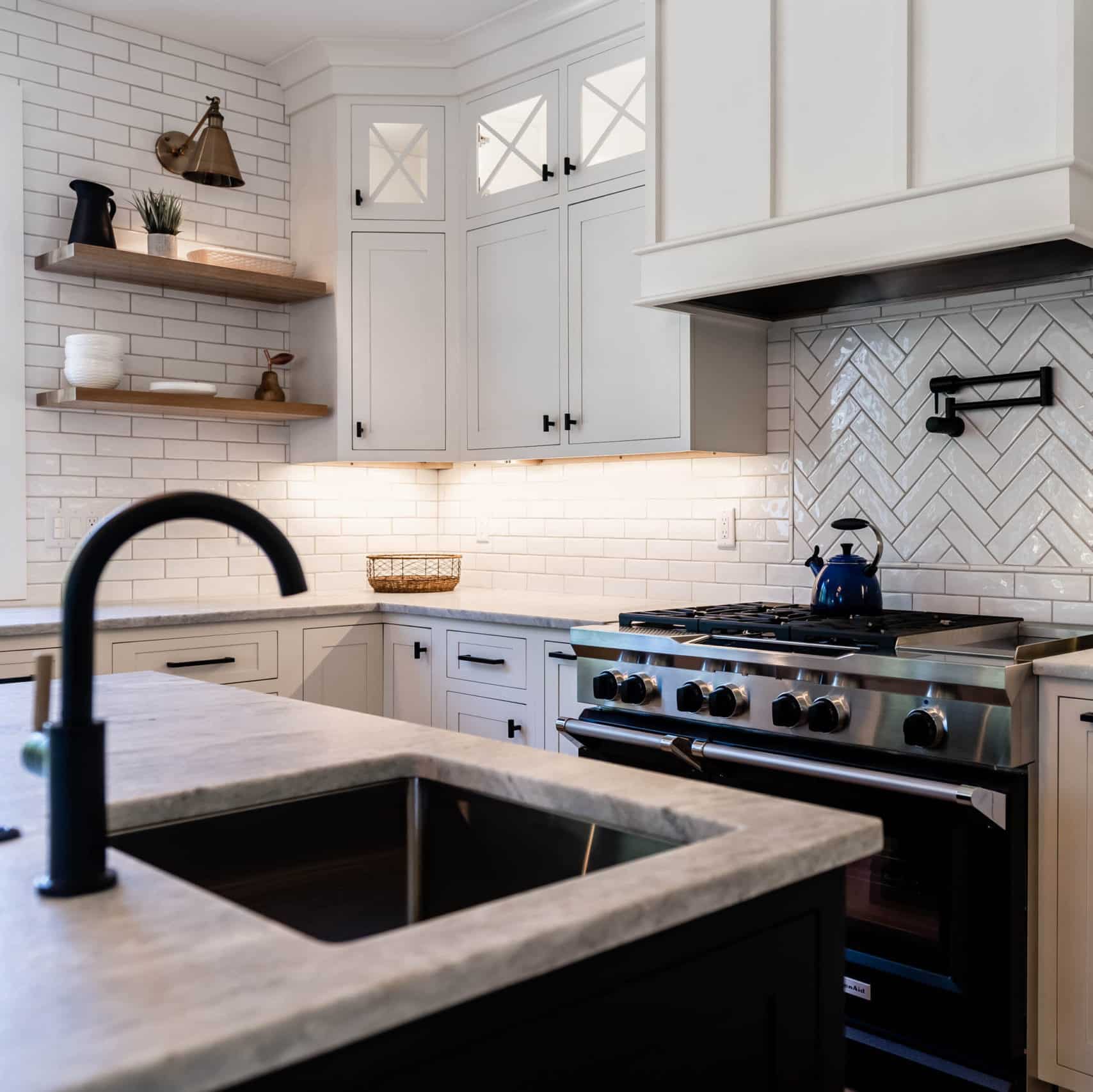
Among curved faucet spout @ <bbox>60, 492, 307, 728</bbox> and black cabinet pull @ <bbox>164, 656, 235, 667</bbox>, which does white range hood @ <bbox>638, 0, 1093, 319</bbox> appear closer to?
black cabinet pull @ <bbox>164, 656, 235, 667</bbox>

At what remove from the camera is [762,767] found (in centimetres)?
265

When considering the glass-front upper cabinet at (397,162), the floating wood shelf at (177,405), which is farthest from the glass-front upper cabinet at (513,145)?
the floating wood shelf at (177,405)

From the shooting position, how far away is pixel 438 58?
13.9 ft

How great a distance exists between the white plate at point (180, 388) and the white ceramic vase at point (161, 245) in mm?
445

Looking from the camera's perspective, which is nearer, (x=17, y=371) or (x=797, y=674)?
(x=797, y=674)

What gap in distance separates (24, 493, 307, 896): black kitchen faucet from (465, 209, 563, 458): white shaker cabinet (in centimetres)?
299

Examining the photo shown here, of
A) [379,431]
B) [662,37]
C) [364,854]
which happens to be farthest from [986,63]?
[379,431]

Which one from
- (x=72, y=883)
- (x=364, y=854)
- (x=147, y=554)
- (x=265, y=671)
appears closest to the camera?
(x=72, y=883)

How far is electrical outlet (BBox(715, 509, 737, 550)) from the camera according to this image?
12.2 ft

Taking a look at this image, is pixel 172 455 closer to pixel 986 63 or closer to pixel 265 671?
pixel 265 671

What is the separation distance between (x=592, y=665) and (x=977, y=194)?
1492 millimetres

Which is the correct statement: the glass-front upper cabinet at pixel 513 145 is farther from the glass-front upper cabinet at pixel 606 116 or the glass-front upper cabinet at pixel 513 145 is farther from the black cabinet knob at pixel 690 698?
the black cabinet knob at pixel 690 698

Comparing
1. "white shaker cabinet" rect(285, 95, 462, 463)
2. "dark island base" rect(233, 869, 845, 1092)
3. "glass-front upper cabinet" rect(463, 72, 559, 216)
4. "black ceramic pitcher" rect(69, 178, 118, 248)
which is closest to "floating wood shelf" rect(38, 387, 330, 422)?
"white shaker cabinet" rect(285, 95, 462, 463)

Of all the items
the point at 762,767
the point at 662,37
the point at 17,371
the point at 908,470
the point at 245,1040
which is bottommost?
the point at 762,767
